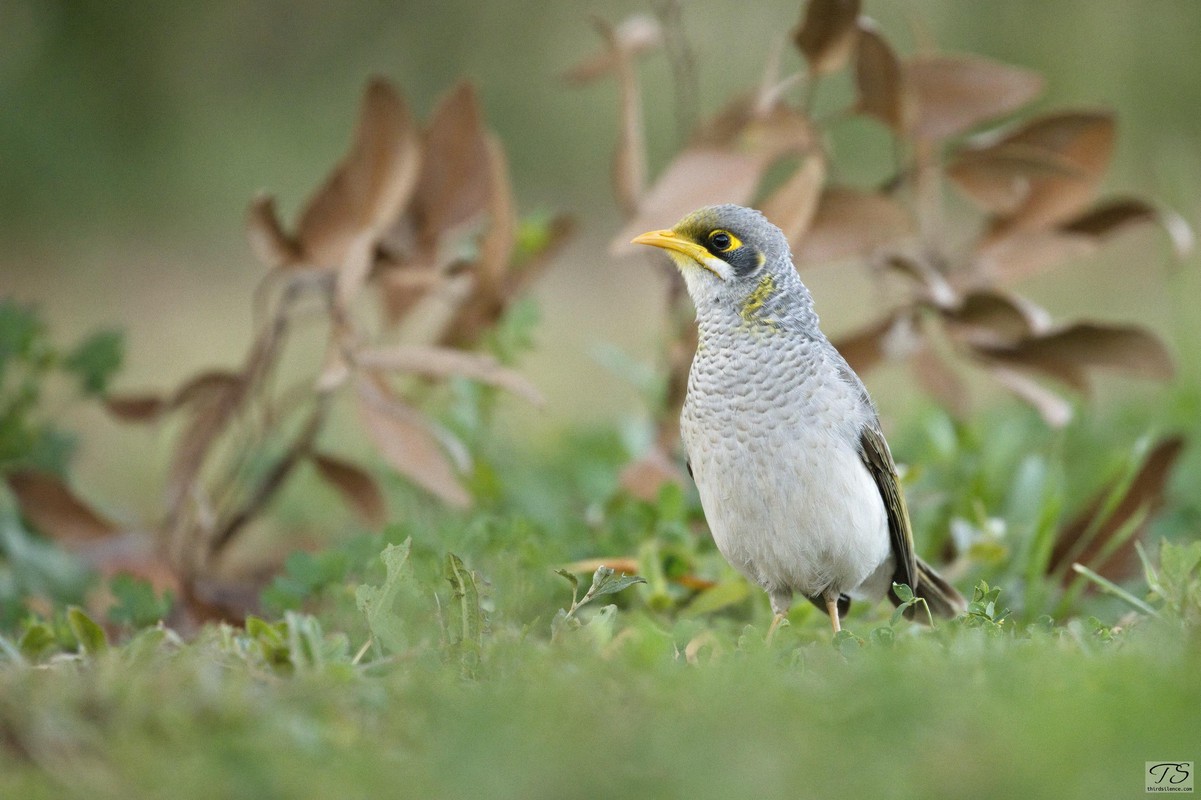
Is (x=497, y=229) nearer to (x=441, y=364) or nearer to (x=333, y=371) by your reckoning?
Result: (x=441, y=364)

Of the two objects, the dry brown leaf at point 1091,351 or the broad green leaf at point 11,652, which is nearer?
the broad green leaf at point 11,652

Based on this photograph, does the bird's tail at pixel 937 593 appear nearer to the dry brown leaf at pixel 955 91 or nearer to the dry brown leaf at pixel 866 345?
the dry brown leaf at pixel 866 345

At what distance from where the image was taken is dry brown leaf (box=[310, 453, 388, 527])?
168 inches

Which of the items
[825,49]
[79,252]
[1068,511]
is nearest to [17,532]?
[825,49]

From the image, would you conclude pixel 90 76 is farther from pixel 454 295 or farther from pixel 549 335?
pixel 454 295

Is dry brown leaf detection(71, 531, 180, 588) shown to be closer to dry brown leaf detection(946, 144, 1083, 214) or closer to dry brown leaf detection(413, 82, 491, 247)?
dry brown leaf detection(413, 82, 491, 247)

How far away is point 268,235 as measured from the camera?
4.25 metres

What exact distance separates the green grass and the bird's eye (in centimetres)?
93

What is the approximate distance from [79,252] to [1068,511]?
7603 millimetres

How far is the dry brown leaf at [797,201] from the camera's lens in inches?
160

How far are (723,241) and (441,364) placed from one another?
1.04 metres

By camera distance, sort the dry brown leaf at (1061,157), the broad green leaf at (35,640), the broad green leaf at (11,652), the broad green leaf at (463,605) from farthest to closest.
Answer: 1. the dry brown leaf at (1061,157)
2. the broad green leaf at (35,640)
3. the broad green leaf at (11,652)
4. the broad green leaf at (463,605)

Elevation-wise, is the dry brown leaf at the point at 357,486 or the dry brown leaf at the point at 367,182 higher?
the dry brown leaf at the point at 367,182

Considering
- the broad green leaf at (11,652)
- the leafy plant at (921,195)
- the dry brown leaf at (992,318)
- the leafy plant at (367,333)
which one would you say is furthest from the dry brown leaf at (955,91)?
the broad green leaf at (11,652)
